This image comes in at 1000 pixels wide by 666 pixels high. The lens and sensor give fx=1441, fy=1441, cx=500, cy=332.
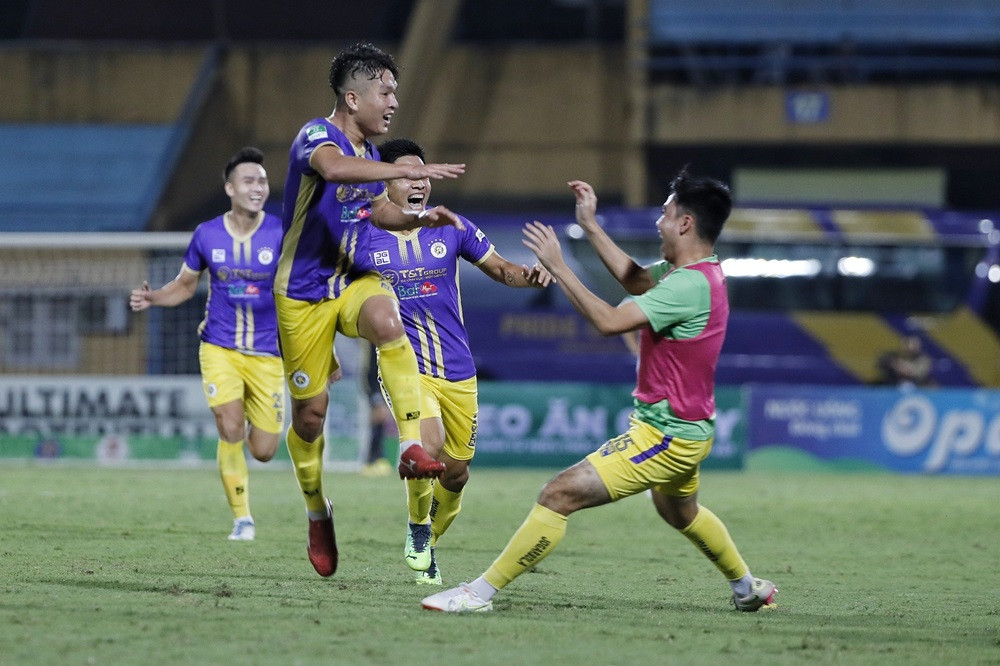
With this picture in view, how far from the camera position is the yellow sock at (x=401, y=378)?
7.27 meters

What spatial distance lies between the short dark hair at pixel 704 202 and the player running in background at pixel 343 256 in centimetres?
112

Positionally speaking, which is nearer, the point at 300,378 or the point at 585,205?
the point at 585,205

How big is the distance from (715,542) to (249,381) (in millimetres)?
4566

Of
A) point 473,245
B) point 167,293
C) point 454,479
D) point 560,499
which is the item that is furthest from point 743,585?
point 167,293

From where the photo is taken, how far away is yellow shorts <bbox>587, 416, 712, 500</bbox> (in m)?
6.49

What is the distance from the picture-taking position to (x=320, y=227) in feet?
23.7

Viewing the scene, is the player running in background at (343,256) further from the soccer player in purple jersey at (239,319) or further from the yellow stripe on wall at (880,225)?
the yellow stripe on wall at (880,225)

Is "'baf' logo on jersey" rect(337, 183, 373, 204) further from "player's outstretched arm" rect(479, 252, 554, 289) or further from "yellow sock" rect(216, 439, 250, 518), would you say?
"yellow sock" rect(216, 439, 250, 518)

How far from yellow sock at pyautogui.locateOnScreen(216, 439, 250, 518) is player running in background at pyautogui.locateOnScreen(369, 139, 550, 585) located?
2.16 meters

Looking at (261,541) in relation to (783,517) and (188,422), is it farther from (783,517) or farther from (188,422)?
(188,422)

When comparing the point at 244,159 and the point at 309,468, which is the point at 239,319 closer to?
the point at 244,159

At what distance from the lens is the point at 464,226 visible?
27.2 ft

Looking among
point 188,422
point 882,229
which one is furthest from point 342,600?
point 882,229

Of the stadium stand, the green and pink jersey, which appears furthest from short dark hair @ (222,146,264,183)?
the stadium stand
